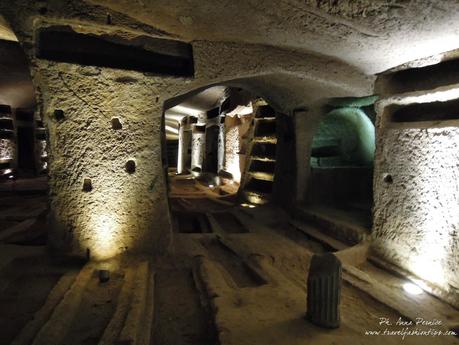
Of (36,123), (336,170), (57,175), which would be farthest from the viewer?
(36,123)

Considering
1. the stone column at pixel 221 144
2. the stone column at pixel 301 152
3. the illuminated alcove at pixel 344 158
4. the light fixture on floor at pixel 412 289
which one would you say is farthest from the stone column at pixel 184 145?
the light fixture on floor at pixel 412 289

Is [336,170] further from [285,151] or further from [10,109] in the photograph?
[10,109]

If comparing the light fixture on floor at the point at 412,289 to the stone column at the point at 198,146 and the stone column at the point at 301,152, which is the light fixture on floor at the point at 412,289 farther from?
the stone column at the point at 198,146

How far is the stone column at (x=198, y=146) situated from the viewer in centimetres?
1082

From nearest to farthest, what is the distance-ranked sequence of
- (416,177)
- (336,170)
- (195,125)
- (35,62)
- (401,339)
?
(401,339)
(35,62)
(416,177)
(336,170)
(195,125)

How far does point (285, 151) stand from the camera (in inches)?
243

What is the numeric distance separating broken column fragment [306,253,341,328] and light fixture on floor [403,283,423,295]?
1.43 metres

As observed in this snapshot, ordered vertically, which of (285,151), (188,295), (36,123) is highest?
(36,123)

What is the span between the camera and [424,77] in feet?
12.2

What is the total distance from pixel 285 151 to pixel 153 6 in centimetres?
408

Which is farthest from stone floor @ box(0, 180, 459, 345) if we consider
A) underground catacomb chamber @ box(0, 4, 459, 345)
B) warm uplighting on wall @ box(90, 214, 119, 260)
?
warm uplighting on wall @ box(90, 214, 119, 260)

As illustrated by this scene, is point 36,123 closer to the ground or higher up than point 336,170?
higher up

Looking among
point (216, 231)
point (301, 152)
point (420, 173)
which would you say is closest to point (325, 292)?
point (420, 173)

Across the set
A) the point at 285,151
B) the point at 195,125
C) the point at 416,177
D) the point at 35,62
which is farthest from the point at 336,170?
the point at 195,125
